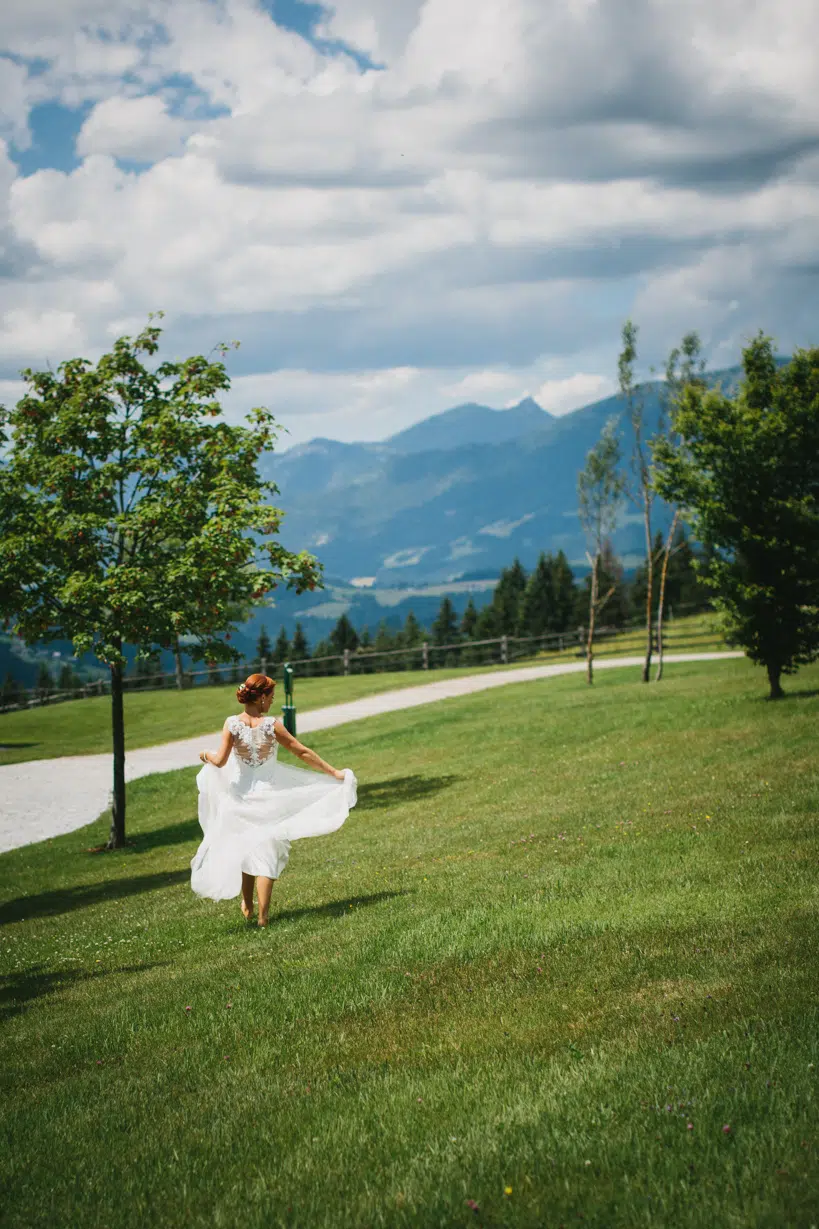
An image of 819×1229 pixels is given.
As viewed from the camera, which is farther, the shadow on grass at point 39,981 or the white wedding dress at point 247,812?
the white wedding dress at point 247,812

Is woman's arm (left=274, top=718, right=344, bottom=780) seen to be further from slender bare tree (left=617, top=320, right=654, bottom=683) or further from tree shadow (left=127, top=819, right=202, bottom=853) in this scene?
slender bare tree (left=617, top=320, right=654, bottom=683)

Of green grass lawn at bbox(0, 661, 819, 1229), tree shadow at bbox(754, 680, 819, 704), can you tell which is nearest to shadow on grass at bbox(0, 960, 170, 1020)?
green grass lawn at bbox(0, 661, 819, 1229)

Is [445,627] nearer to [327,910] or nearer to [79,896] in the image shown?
[79,896]

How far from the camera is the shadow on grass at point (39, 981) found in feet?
27.3

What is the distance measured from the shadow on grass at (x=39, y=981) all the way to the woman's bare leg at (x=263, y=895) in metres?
1.00

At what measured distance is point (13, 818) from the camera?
847 inches

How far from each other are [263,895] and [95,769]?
20.7 m

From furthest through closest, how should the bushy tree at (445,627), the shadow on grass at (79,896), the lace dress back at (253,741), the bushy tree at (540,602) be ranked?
the bushy tree at (445,627) < the bushy tree at (540,602) < the shadow on grass at (79,896) < the lace dress back at (253,741)

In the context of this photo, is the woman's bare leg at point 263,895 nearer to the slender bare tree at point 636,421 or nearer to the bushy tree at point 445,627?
the slender bare tree at point 636,421

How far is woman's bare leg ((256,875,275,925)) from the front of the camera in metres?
9.27

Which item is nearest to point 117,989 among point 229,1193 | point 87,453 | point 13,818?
point 229,1193

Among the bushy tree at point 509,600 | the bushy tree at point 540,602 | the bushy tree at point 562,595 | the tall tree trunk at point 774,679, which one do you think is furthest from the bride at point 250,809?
the bushy tree at point 509,600

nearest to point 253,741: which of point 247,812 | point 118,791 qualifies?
point 247,812

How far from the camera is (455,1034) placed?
5859 millimetres
